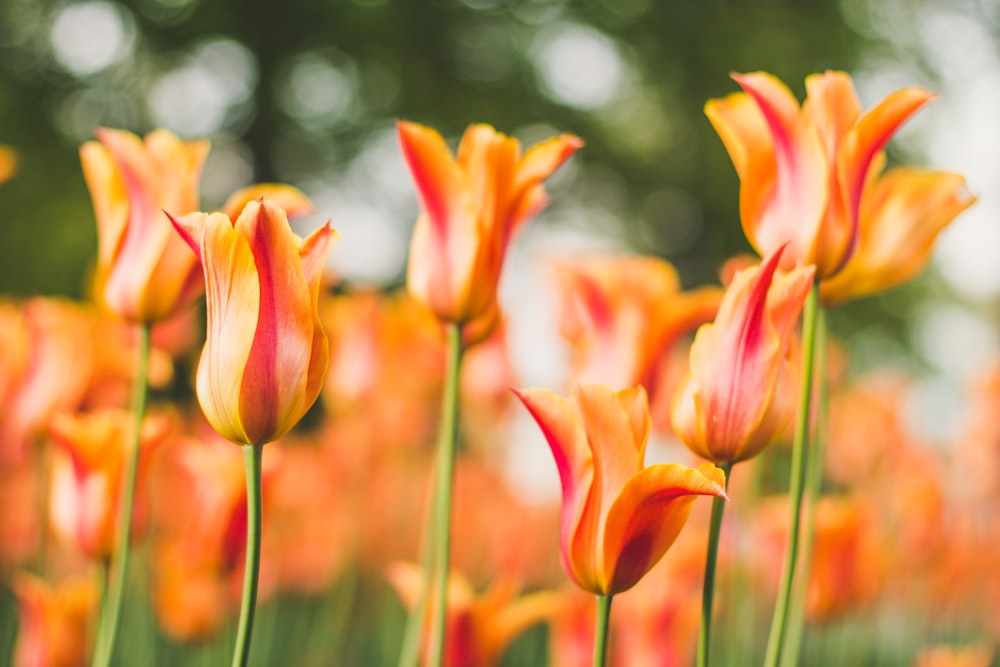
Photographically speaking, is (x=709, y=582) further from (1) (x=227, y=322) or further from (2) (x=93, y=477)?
(2) (x=93, y=477)

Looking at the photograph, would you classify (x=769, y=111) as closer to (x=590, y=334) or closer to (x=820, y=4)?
(x=590, y=334)

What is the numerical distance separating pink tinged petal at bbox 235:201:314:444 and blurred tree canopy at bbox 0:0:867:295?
7149mm

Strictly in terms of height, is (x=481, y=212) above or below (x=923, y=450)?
above

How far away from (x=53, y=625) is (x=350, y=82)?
26.2ft

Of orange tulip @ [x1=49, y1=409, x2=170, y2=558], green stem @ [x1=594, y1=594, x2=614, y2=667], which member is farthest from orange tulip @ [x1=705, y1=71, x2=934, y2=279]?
orange tulip @ [x1=49, y1=409, x2=170, y2=558]

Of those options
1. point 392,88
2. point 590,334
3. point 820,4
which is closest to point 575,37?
point 392,88

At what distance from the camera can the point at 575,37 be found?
951cm

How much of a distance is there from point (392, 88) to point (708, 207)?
3.88 m

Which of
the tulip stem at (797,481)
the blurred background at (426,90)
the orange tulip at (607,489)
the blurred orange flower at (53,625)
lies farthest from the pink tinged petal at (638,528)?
the blurred background at (426,90)

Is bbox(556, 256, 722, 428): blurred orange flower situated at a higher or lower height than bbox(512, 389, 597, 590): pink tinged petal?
higher

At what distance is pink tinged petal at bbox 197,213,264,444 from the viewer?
0.79 m

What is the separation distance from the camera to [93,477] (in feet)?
4.17

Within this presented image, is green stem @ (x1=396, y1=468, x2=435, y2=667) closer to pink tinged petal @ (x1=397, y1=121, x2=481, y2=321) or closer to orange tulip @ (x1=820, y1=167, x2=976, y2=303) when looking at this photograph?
pink tinged petal @ (x1=397, y1=121, x2=481, y2=321)

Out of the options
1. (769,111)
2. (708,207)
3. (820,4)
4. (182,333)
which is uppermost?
(820,4)
